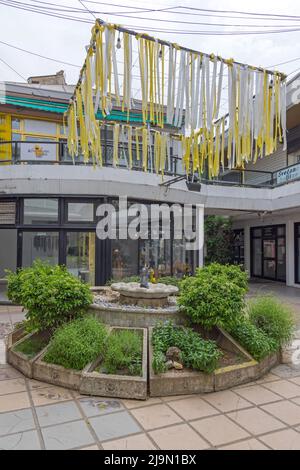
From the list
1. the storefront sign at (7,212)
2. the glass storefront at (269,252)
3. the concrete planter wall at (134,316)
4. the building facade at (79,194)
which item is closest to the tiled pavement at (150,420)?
the concrete planter wall at (134,316)

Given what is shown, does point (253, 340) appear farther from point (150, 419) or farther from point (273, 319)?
point (150, 419)

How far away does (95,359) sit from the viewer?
4.19 metres

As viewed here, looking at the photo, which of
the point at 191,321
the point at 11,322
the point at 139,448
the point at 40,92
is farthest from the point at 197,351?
the point at 40,92

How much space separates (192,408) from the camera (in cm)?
365

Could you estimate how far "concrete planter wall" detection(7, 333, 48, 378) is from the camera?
440 centimetres

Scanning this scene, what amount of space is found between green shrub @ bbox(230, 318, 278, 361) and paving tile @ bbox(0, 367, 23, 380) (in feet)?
9.07

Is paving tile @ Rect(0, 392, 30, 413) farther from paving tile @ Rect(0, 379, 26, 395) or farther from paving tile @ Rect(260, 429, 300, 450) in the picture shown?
paving tile @ Rect(260, 429, 300, 450)

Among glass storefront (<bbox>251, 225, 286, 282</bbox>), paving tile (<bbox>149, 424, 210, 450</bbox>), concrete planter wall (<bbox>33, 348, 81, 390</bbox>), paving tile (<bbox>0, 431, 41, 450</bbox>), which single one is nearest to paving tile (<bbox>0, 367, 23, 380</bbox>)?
concrete planter wall (<bbox>33, 348, 81, 390</bbox>)

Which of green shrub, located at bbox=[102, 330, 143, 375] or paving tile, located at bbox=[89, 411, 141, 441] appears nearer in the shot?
paving tile, located at bbox=[89, 411, 141, 441]

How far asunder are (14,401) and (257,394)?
2.56 metres

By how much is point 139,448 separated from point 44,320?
231 cm

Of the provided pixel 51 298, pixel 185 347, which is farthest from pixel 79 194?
pixel 185 347

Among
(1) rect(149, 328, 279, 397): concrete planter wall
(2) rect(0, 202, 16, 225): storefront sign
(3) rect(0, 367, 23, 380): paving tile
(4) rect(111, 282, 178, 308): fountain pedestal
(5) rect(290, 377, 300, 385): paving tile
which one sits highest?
(2) rect(0, 202, 16, 225): storefront sign

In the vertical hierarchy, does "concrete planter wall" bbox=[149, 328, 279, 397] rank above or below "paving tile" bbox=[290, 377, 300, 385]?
above
